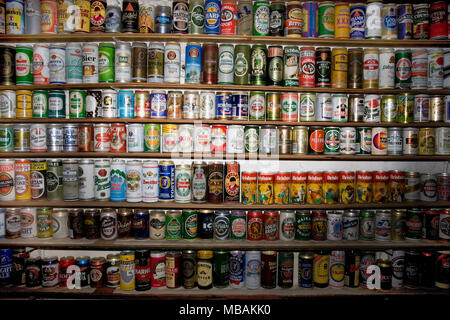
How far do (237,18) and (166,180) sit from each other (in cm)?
130

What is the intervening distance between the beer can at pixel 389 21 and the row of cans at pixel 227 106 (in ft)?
1.48

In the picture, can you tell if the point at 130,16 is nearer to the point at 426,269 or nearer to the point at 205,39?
the point at 205,39

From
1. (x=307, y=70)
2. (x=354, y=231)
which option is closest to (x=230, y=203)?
(x=354, y=231)

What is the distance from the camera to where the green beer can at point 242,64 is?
2.14 m

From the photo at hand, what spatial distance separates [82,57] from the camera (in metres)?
2.21

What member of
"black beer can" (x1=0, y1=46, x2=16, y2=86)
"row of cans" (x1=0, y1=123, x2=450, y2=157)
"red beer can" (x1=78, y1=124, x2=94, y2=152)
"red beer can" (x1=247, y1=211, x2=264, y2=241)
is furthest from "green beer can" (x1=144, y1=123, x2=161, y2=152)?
"black beer can" (x1=0, y1=46, x2=16, y2=86)

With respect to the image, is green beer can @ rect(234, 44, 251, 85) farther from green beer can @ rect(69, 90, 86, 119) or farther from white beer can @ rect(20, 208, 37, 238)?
white beer can @ rect(20, 208, 37, 238)

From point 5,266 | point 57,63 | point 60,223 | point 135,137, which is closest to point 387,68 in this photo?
point 135,137

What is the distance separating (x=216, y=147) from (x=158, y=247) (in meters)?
0.82

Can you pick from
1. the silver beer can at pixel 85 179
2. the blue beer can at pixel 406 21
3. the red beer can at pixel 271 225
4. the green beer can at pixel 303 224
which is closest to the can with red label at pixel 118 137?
the silver beer can at pixel 85 179

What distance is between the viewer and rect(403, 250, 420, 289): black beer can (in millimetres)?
2150

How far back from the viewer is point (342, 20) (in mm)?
2174

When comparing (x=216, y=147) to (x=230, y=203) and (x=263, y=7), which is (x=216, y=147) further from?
(x=263, y=7)
